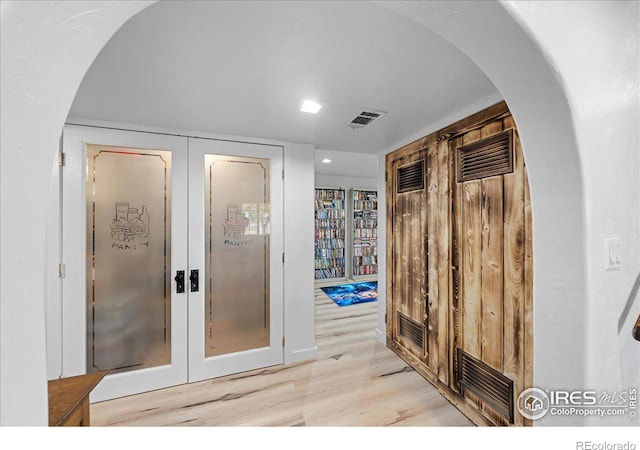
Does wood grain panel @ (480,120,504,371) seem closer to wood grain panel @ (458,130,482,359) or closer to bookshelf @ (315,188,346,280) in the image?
wood grain panel @ (458,130,482,359)

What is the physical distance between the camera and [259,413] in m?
2.17

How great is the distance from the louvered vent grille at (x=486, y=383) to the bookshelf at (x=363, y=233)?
4.67 meters

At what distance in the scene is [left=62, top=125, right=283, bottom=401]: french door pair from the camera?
2281 millimetres

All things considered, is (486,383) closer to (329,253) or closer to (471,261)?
(471,261)

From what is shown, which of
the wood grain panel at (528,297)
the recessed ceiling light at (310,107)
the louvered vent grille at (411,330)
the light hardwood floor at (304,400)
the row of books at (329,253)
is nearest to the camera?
the wood grain panel at (528,297)

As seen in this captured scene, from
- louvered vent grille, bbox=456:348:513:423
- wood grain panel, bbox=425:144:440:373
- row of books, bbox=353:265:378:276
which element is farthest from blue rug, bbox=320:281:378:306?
louvered vent grille, bbox=456:348:513:423

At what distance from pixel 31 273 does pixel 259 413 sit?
212 cm

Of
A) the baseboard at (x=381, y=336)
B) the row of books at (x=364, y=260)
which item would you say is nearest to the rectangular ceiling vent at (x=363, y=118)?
the baseboard at (x=381, y=336)

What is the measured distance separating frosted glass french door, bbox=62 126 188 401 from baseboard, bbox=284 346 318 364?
3.15ft

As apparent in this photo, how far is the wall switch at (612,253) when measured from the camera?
0.98 metres

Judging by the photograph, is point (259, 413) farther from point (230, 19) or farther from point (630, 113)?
point (630, 113)

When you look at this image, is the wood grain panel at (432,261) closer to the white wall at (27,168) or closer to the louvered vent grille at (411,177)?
the louvered vent grille at (411,177)

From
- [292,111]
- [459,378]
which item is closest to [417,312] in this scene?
[459,378]

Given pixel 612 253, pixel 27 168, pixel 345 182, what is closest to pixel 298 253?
pixel 612 253
